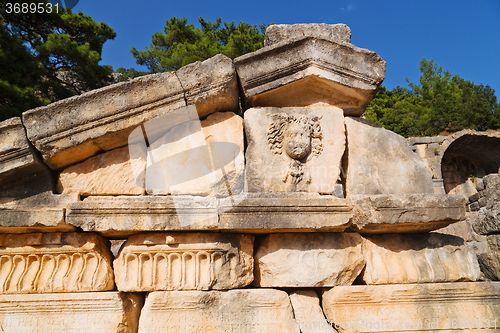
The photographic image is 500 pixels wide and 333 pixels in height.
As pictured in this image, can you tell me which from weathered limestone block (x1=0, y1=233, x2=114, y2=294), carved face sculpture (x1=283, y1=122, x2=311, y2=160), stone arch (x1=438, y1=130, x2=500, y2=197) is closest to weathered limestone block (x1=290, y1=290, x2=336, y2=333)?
carved face sculpture (x1=283, y1=122, x2=311, y2=160)

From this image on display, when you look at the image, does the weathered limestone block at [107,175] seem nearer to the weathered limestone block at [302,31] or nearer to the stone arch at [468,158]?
the weathered limestone block at [302,31]

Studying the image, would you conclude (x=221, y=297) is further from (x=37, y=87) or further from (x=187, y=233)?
(x=37, y=87)

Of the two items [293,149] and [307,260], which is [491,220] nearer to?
[307,260]

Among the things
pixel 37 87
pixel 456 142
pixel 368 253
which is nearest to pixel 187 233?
pixel 368 253

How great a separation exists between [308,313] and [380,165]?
4.05ft

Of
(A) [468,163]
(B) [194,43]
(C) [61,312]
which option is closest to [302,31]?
(C) [61,312]

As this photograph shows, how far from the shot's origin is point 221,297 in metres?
2.11

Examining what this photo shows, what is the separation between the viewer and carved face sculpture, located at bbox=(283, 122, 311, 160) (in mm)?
2316

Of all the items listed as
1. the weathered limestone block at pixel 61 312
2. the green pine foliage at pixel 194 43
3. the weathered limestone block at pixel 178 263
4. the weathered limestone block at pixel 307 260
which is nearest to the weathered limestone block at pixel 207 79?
the weathered limestone block at pixel 178 263

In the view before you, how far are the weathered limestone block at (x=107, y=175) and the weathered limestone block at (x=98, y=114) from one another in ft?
0.40

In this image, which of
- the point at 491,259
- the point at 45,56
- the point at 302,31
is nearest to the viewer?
the point at 302,31

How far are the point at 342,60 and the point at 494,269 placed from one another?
2.75m

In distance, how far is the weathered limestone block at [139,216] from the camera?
2.06 metres

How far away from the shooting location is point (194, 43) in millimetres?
14906
